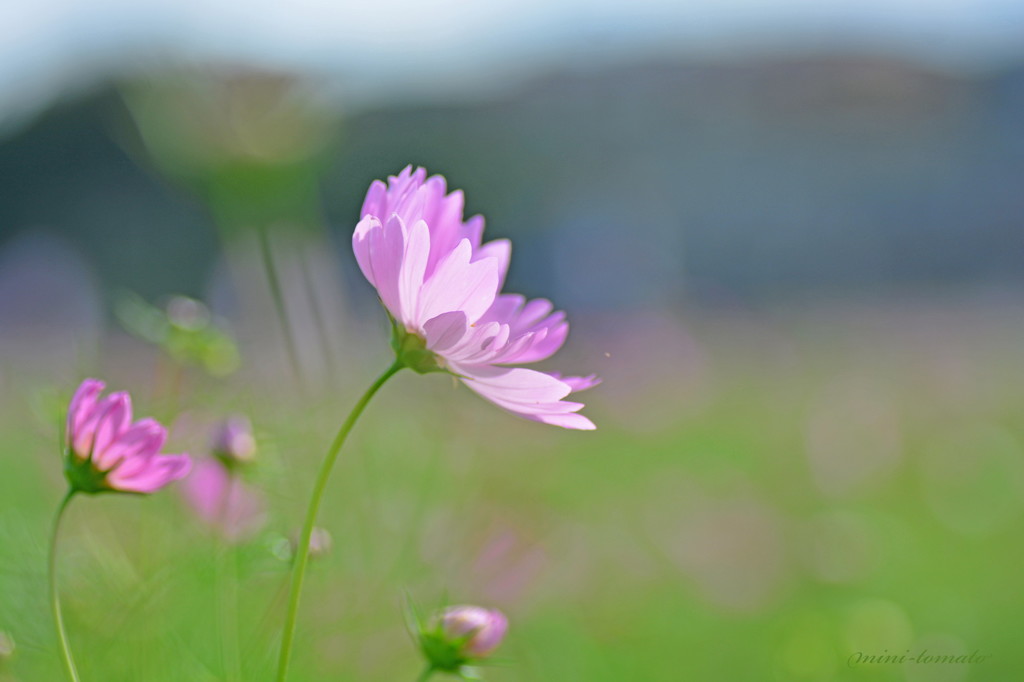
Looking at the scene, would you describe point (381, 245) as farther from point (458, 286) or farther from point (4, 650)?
point (4, 650)

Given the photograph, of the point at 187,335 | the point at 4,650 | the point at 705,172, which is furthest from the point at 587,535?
the point at 705,172

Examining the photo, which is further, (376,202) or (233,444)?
(233,444)

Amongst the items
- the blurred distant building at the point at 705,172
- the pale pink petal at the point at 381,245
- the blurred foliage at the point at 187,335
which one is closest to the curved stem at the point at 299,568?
the pale pink petal at the point at 381,245

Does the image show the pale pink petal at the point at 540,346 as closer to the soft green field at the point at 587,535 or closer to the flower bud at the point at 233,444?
the soft green field at the point at 587,535

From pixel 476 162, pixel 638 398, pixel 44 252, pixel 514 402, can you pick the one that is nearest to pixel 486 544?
pixel 514 402

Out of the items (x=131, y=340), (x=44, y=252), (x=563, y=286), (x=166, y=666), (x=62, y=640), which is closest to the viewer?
(x=62, y=640)

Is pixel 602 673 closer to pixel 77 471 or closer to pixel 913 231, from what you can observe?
pixel 77 471
